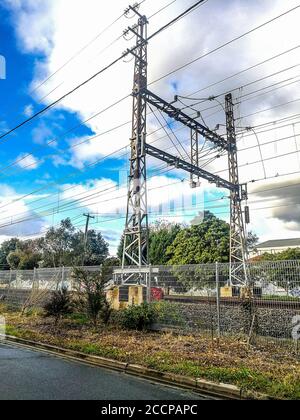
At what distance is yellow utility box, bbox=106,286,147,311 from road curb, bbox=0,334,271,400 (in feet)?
11.7

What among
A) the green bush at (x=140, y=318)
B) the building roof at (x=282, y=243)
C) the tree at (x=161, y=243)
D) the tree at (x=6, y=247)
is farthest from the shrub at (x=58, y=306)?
the building roof at (x=282, y=243)

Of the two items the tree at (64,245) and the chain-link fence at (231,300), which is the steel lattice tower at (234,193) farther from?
the tree at (64,245)

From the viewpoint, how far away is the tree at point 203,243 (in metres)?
41.4

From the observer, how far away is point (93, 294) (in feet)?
41.6

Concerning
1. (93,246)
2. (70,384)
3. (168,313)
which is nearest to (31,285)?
(168,313)

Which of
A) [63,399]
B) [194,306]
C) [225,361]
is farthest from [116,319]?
[63,399]

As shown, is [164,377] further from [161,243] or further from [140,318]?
[161,243]

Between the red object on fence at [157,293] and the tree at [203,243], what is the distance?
94.4 feet

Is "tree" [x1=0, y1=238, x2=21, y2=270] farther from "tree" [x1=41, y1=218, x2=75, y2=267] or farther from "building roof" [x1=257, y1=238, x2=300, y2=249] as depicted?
"building roof" [x1=257, y1=238, x2=300, y2=249]

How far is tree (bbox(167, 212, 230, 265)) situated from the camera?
41375 mm

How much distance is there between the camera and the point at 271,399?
18.4ft

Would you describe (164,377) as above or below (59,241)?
below

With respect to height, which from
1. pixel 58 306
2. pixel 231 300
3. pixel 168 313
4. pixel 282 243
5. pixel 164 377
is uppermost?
pixel 282 243

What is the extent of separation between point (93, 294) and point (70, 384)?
6.26 m
